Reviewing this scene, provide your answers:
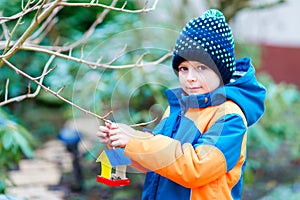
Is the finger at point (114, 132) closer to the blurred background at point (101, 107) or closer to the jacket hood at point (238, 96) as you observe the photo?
the jacket hood at point (238, 96)

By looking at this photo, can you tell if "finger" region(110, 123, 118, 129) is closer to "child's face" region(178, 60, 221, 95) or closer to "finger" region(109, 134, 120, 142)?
"finger" region(109, 134, 120, 142)

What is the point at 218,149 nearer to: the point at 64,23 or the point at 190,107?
the point at 190,107

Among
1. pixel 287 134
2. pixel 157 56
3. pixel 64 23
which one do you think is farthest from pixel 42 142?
pixel 287 134

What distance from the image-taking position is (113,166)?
83.0 inches

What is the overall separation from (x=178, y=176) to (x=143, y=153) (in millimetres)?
145

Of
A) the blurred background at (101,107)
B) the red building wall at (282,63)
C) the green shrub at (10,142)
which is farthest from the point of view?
the red building wall at (282,63)

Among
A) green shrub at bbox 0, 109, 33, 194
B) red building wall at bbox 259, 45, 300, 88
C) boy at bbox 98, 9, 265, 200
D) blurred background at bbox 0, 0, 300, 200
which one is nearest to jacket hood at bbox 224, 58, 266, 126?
boy at bbox 98, 9, 265, 200

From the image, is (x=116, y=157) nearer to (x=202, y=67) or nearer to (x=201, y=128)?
(x=201, y=128)

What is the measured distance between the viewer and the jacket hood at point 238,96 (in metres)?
2.21

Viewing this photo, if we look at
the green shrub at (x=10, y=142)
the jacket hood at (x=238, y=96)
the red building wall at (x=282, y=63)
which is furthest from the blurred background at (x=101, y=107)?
the red building wall at (x=282, y=63)

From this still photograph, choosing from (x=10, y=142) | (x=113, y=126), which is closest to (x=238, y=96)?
(x=113, y=126)

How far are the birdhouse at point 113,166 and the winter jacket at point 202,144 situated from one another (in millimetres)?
47

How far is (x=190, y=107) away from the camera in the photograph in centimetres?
224

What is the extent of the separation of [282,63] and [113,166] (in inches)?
232
